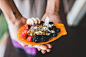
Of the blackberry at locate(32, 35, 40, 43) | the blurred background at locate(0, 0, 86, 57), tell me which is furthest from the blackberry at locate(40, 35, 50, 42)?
the blurred background at locate(0, 0, 86, 57)

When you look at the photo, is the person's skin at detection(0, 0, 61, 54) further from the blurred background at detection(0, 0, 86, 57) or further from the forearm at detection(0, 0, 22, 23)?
the blurred background at detection(0, 0, 86, 57)

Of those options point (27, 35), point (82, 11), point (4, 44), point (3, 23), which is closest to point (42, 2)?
point (27, 35)

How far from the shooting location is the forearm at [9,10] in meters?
0.58

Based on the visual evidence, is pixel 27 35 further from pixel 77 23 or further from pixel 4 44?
pixel 77 23

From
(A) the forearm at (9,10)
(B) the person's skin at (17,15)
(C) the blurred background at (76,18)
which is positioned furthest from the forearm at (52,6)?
(C) the blurred background at (76,18)

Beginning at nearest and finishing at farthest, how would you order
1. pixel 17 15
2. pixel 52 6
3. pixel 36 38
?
pixel 36 38 < pixel 17 15 < pixel 52 6

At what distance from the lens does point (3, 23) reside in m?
0.88

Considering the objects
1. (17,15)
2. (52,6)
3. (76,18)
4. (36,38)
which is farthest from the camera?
(76,18)

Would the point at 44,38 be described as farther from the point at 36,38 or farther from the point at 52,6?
the point at 52,6

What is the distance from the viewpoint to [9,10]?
61 centimetres

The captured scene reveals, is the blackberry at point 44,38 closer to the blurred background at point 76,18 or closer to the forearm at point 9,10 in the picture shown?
the forearm at point 9,10

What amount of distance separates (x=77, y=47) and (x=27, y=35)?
2.51ft

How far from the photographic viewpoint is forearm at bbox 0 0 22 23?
583 mm

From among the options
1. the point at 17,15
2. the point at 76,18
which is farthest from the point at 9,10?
the point at 76,18
